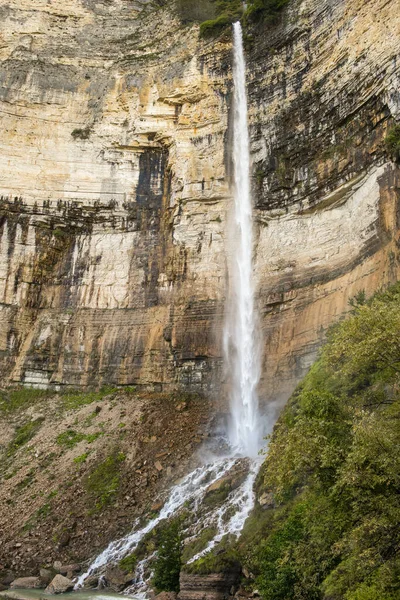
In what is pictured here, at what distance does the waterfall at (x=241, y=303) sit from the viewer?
2556cm

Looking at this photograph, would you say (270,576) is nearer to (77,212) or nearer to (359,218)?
(359,218)

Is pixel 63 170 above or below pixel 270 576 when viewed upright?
above

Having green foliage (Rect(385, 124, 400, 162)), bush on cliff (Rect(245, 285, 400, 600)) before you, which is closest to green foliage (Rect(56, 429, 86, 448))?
bush on cliff (Rect(245, 285, 400, 600))

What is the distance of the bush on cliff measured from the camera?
22.7 feet

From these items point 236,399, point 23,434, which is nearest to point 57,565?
point 23,434

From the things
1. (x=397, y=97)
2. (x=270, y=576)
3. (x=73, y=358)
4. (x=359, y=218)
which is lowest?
(x=270, y=576)

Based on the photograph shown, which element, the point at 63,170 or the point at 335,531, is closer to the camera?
the point at 335,531

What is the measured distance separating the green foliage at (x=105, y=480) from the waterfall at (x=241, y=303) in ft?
A: 17.7

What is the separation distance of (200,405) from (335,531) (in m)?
19.4

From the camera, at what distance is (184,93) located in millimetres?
34656

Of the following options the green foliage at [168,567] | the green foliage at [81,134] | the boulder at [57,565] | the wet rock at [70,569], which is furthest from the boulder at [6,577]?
the green foliage at [81,134]

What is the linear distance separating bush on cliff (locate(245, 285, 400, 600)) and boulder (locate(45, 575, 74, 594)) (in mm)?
7720

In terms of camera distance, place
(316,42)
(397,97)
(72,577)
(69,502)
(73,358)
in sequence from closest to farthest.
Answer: (72,577) < (69,502) < (397,97) < (316,42) < (73,358)

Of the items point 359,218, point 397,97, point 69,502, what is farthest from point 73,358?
point 397,97
